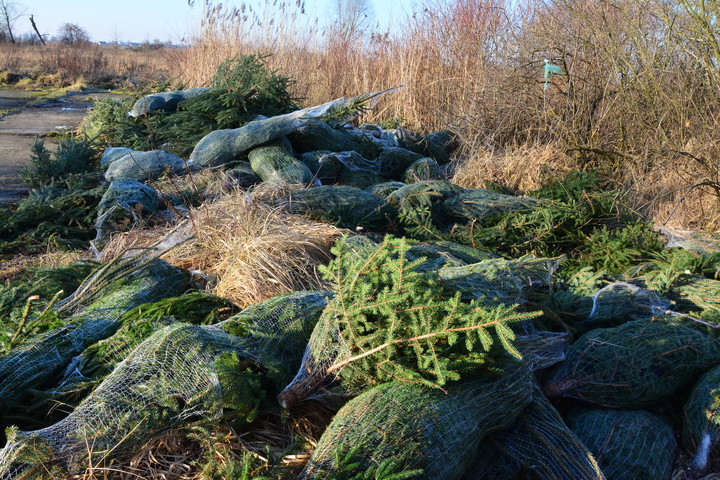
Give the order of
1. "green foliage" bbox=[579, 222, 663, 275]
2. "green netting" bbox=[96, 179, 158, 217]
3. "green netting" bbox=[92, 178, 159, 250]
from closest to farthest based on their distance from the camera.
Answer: "green foliage" bbox=[579, 222, 663, 275] < "green netting" bbox=[92, 178, 159, 250] < "green netting" bbox=[96, 179, 158, 217]

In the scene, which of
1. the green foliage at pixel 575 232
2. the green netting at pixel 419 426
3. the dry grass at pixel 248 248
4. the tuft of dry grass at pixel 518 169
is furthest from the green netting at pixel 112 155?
the green netting at pixel 419 426

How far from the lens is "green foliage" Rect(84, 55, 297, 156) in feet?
22.6

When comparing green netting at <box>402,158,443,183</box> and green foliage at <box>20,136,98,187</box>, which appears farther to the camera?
green netting at <box>402,158,443,183</box>

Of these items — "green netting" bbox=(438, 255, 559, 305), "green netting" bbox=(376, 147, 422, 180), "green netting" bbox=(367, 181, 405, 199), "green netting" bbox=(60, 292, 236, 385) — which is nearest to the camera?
"green netting" bbox=(60, 292, 236, 385)

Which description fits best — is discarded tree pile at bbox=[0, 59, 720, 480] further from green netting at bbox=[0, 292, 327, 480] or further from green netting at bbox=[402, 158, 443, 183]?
green netting at bbox=[402, 158, 443, 183]

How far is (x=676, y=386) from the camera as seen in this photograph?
269 centimetres

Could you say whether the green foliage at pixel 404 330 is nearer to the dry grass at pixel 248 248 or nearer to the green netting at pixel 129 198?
the dry grass at pixel 248 248

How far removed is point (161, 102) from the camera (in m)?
7.75

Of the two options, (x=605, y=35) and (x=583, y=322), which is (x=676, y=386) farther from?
(x=605, y=35)

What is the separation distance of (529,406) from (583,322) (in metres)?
1.01

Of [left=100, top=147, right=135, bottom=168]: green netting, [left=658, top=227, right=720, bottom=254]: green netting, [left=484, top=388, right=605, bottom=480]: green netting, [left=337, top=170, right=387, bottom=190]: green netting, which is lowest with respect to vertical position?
[left=484, top=388, right=605, bottom=480]: green netting

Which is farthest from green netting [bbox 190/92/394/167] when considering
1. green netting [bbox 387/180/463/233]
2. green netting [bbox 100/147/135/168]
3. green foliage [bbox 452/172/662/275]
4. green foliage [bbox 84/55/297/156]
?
green foliage [bbox 452/172/662/275]

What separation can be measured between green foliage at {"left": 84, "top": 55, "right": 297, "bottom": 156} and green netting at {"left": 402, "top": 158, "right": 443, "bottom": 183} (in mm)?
2089

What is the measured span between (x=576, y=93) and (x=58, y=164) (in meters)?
6.13
